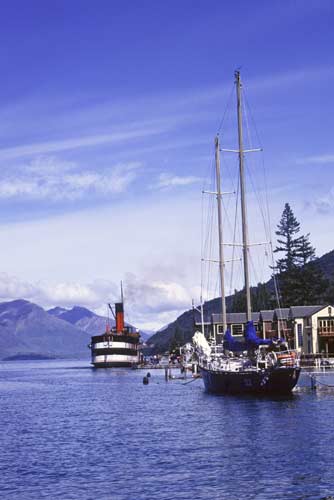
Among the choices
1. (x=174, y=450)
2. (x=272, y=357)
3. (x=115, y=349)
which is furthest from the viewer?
(x=115, y=349)

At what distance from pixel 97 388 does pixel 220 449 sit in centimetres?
6725

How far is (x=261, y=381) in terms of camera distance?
71.6 meters

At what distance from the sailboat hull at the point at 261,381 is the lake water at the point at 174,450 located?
1.26 metres

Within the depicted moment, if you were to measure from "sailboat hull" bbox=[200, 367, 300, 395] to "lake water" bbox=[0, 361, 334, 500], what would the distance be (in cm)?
126

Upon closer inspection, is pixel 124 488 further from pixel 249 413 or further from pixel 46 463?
pixel 249 413

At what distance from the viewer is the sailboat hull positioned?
70.9m

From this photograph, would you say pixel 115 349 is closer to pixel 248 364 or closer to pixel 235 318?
pixel 235 318

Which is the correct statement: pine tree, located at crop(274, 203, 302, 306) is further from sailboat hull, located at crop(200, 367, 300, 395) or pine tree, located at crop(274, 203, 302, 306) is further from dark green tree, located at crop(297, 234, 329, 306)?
sailboat hull, located at crop(200, 367, 300, 395)

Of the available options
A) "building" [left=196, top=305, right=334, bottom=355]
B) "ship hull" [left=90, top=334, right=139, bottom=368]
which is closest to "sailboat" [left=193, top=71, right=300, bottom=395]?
"building" [left=196, top=305, right=334, bottom=355]

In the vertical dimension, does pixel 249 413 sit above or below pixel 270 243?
below

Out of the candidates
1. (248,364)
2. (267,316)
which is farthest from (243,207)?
(267,316)

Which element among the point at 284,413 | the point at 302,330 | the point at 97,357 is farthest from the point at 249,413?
the point at 97,357

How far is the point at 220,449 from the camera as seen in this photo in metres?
45.0

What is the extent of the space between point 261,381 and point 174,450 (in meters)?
27.4
